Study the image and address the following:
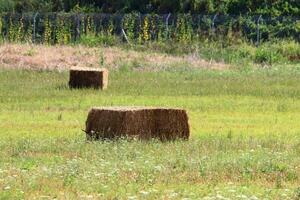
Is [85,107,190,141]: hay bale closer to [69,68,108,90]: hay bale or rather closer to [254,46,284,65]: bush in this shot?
[69,68,108,90]: hay bale

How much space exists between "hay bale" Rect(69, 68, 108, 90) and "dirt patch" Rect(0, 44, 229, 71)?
7.35 metres

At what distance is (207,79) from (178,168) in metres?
21.7

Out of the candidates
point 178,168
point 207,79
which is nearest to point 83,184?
point 178,168

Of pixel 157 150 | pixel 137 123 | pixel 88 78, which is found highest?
pixel 137 123

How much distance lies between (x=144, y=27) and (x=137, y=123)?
35708 mm

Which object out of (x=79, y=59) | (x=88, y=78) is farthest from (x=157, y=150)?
(x=79, y=59)

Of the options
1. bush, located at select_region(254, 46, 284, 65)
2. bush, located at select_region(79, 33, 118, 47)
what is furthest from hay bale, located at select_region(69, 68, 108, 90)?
bush, located at select_region(79, 33, 118, 47)

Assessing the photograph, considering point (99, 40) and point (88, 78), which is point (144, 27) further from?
point (88, 78)

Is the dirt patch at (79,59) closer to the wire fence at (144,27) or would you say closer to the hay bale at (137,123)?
the wire fence at (144,27)

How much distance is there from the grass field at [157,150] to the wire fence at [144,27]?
68.8 ft

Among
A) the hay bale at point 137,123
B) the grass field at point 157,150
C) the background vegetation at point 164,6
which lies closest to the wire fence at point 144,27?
the background vegetation at point 164,6

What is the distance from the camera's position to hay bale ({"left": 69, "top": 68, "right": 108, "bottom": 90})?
31.0m

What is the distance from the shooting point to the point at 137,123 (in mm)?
17141

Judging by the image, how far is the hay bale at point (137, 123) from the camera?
1708 centimetres
